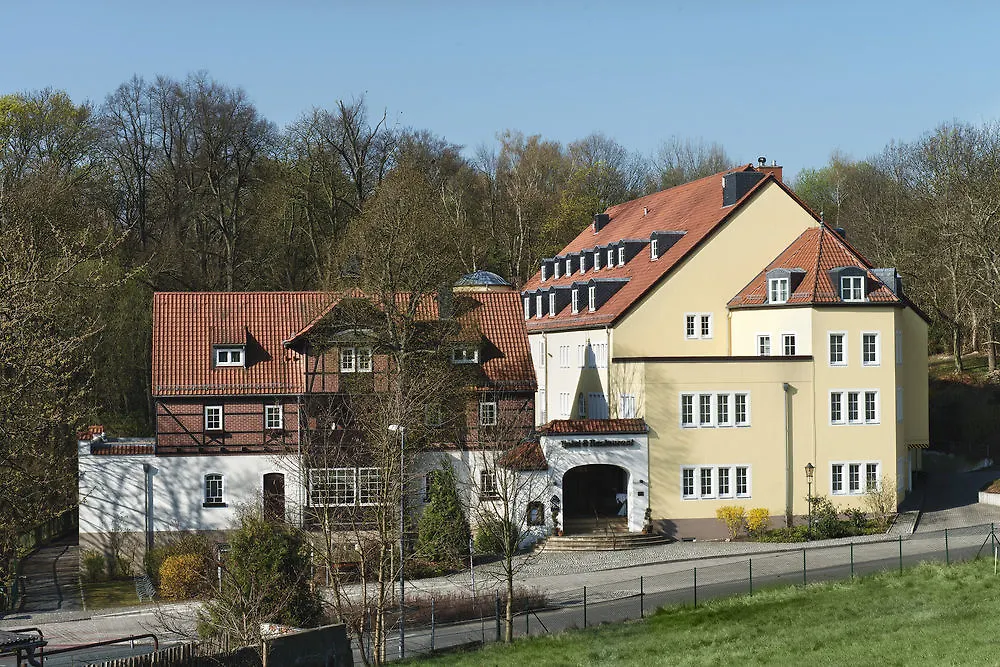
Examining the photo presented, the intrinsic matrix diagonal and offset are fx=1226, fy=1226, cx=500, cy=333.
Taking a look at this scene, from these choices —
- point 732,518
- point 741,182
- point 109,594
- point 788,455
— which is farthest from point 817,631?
point 741,182

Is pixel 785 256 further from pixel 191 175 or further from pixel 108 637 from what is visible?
pixel 191 175

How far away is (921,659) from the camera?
2100 centimetres

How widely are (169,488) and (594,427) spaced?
48.2ft

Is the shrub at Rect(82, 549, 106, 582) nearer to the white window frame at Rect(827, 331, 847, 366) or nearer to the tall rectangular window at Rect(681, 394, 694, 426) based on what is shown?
the tall rectangular window at Rect(681, 394, 694, 426)

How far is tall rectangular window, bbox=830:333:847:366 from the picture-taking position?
43.7 metres

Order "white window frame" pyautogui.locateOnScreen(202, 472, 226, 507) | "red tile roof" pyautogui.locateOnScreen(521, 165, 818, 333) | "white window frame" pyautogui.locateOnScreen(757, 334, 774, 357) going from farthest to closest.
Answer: "red tile roof" pyautogui.locateOnScreen(521, 165, 818, 333), "white window frame" pyautogui.locateOnScreen(757, 334, 774, 357), "white window frame" pyautogui.locateOnScreen(202, 472, 226, 507)

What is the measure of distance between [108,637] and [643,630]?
44.3ft

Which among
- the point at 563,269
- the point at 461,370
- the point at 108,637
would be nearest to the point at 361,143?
the point at 563,269

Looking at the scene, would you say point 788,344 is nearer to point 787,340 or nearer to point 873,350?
point 787,340

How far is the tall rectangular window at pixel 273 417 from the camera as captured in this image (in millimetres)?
42875

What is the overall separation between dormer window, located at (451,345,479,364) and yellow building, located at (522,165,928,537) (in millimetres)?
4542

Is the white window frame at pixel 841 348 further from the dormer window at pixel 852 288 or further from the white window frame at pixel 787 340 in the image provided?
the dormer window at pixel 852 288

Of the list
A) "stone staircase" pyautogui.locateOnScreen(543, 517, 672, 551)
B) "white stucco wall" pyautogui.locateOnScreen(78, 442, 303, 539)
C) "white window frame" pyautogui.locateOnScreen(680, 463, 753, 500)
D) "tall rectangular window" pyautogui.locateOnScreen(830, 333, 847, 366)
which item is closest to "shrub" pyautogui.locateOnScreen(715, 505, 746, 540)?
"white window frame" pyautogui.locateOnScreen(680, 463, 753, 500)

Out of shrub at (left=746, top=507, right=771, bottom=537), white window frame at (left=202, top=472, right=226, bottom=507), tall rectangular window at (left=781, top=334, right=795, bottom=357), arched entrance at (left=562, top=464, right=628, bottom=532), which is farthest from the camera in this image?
tall rectangular window at (left=781, top=334, right=795, bottom=357)
